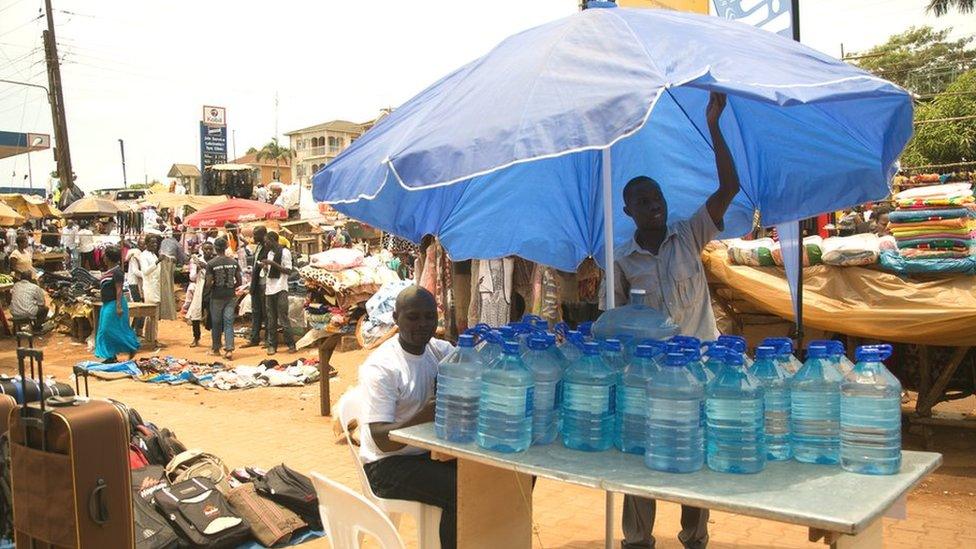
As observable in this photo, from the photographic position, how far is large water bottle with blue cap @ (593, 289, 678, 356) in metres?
3.13

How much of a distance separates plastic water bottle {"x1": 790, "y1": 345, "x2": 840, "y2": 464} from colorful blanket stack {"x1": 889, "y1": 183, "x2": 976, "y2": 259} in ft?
13.5

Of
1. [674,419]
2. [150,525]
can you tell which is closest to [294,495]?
[150,525]

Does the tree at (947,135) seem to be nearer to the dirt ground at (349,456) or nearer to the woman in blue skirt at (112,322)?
the dirt ground at (349,456)

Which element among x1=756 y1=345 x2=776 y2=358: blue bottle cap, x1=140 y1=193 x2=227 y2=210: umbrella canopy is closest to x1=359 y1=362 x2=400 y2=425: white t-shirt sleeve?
x1=756 y1=345 x2=776 y2=358: blue bottle cap

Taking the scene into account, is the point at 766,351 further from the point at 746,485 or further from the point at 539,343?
the point at 539,343

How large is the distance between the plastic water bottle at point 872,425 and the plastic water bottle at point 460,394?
4.19 feet

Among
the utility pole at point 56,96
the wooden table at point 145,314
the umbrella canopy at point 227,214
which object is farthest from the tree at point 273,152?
the wooden table at point 145,314

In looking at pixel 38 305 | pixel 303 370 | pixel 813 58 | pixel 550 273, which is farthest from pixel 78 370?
pixel 38 305

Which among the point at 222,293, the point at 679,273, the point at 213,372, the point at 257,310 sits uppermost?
the point at 679,273

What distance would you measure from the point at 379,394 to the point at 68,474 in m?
1.33

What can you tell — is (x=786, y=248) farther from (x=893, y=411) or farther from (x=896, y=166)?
(x=893, y=411)

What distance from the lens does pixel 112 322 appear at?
1274cm

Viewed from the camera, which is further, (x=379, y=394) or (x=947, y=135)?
(x=947, y=135)

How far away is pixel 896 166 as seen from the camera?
3393 millimetres
